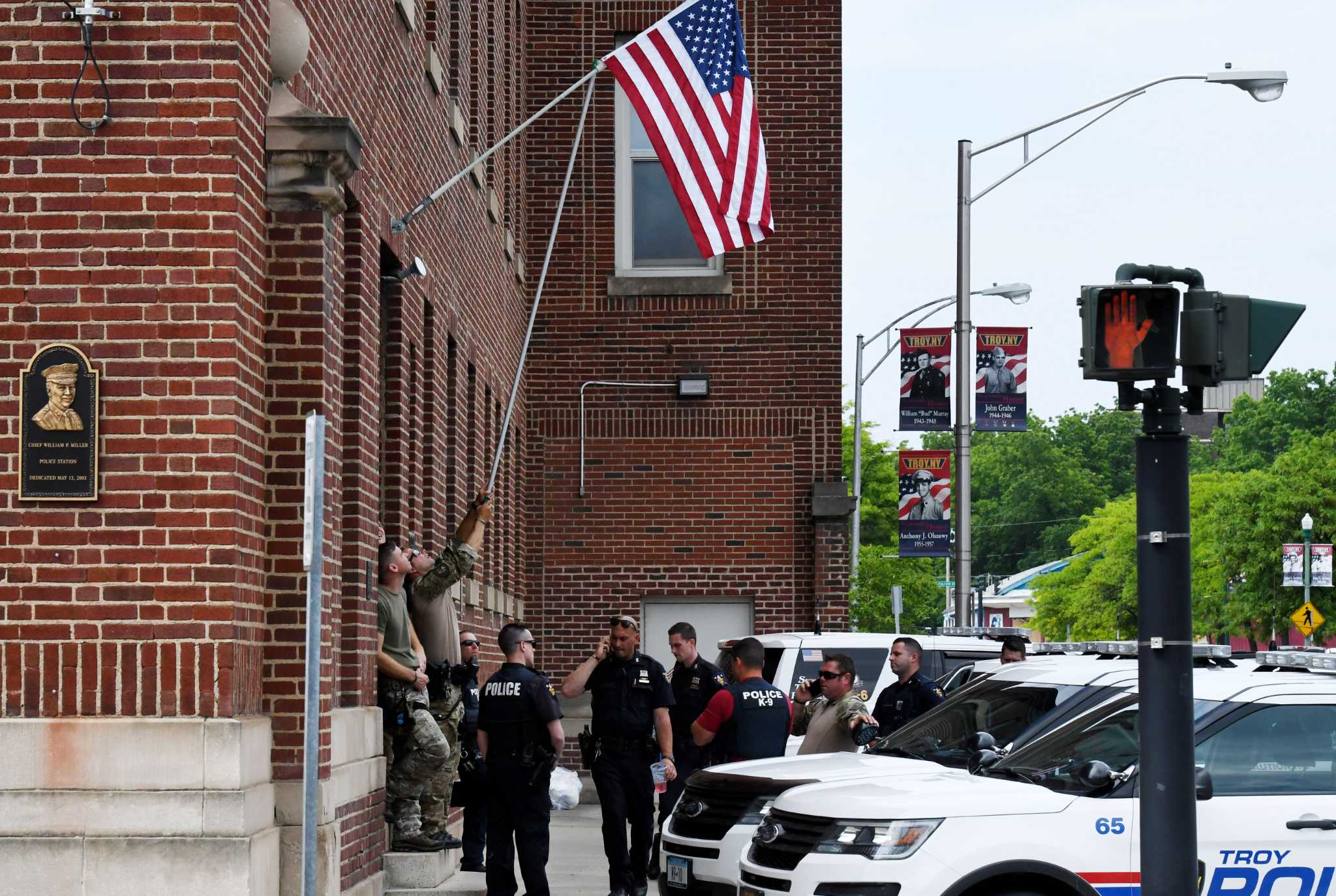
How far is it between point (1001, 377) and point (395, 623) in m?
14.7

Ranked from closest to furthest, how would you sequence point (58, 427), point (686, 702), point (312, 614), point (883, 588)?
point (312, 614)
point (58, 427)
point (686, 702)
point (883, 588)

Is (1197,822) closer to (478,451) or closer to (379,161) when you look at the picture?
(379,161)

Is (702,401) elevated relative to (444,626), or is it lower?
elevated

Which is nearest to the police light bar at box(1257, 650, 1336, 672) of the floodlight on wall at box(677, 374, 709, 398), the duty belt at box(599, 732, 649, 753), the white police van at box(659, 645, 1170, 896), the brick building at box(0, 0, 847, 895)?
the white police van at box(659, 645, 1170, 896)

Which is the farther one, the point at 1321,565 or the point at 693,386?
the point at 1321,565

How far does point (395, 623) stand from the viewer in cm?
1163

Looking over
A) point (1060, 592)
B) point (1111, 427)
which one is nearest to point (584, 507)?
point (1060, 592)

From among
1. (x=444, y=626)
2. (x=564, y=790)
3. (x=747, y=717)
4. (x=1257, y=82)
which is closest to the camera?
(x=444, y=626)

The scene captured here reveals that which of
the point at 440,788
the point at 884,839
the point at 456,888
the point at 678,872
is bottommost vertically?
the point at 456,888

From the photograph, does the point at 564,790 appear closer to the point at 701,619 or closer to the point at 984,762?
the point at 701,619

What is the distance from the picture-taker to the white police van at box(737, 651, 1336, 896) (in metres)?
8.32

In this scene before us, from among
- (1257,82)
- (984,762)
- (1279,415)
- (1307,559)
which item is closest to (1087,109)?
(1257,82)

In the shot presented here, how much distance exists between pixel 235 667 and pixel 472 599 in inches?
375

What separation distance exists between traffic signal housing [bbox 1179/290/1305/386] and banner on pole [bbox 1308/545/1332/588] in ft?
147
